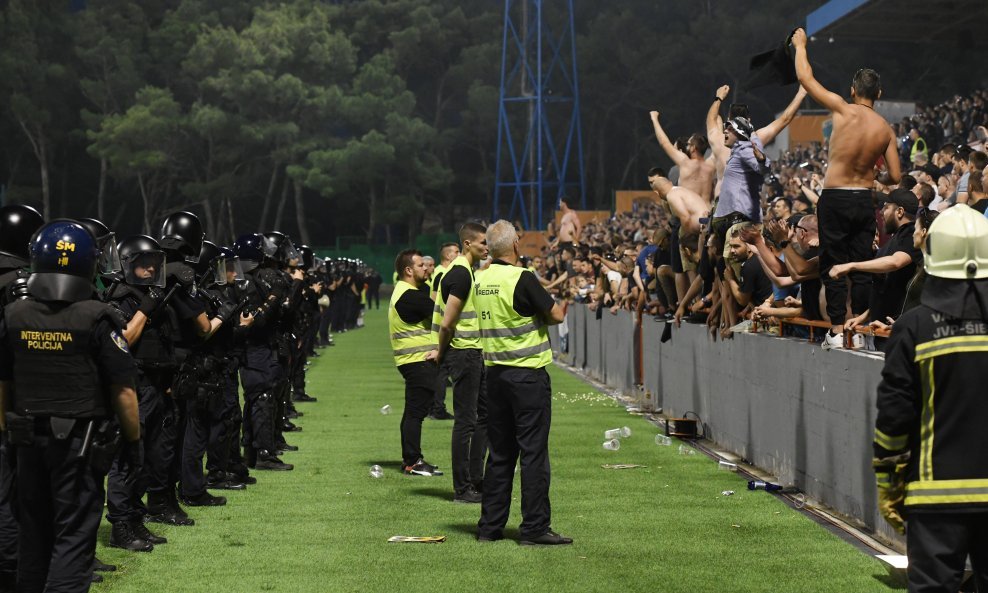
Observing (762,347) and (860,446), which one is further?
(762,347)

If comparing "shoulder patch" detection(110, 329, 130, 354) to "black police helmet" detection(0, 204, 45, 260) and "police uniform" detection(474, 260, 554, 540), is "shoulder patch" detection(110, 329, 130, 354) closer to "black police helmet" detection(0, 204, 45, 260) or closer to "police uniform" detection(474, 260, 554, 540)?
"black police helmet" detection(0, 204, 45, 260)

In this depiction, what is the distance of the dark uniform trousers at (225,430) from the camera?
12.3 metres

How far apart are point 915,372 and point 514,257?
475 cm

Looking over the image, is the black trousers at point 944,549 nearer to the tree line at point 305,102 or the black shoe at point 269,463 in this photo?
the black shoe at point 269,463

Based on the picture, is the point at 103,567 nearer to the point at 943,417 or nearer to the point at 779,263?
the point at 943,417

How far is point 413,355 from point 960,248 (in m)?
7.97

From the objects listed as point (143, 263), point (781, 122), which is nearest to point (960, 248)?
point (143, 263)

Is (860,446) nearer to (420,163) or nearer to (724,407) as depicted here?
(724,407)

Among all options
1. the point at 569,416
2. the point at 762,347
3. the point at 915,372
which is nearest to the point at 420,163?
the point at 569,416

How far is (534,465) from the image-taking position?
389 inches

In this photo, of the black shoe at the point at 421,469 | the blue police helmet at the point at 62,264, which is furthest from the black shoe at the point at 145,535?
the black shoe at the point at 421,469

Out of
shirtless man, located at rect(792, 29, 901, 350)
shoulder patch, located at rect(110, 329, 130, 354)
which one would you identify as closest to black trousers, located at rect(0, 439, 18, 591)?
shoulder patch, located at rect(110, 329, 130, 354)

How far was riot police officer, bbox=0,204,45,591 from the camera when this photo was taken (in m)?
8.59

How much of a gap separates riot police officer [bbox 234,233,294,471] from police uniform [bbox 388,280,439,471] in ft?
3.78
